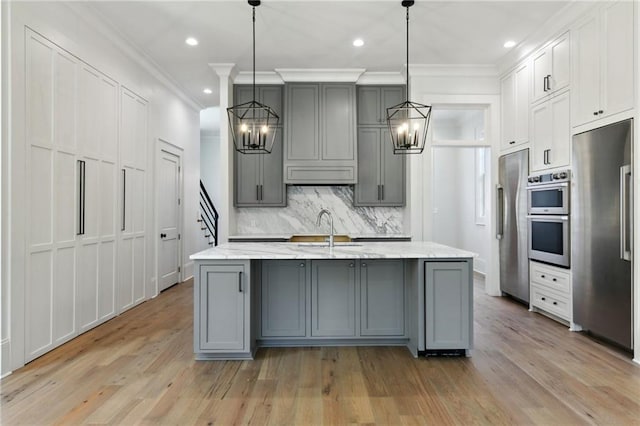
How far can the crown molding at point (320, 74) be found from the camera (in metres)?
5.22

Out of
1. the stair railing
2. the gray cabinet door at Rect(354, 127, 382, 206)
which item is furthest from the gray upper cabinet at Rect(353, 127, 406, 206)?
the stair railing

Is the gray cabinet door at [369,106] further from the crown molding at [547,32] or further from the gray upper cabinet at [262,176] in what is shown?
the crown molding at [547,32]

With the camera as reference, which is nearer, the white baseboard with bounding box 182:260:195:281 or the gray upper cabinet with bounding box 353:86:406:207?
the gray upper cabinet with bounding box 353:86:406:207

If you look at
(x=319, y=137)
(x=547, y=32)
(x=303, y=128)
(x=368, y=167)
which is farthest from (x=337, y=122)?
(x=547, y=32)

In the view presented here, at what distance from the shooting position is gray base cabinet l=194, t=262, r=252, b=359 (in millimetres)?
2896

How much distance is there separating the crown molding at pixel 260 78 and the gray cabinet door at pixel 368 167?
1382 millimetres

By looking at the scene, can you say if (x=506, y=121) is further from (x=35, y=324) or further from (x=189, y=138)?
(x=35, y=324)

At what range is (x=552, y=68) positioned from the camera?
4.02m

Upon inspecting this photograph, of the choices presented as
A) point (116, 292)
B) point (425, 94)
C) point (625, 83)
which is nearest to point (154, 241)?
point (116, 292)

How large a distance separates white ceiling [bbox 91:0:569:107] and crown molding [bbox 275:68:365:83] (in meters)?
0.10

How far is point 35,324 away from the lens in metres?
Result: 2.95

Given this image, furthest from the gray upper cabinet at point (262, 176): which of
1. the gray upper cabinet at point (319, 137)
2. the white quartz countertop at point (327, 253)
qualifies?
the white quartz countertop at point (327, 253)

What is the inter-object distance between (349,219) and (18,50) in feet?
13.5

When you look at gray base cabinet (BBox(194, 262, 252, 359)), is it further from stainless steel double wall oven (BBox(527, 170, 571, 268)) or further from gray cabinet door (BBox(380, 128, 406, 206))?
stainless steel double wall oven (BBox(527, 170, 571, 268))
